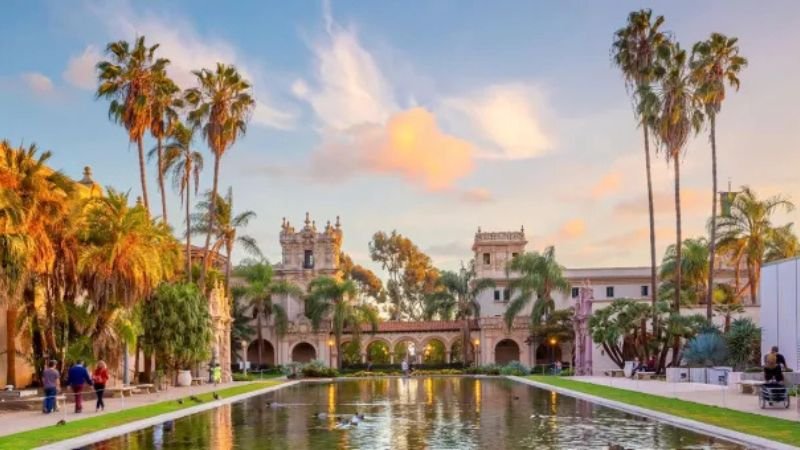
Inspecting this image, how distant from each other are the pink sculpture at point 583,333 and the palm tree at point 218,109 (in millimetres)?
23387

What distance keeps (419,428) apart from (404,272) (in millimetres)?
92647

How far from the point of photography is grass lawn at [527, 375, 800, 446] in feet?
62.4

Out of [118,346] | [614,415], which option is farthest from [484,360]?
[614,415]

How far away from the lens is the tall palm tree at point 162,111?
4553 cm

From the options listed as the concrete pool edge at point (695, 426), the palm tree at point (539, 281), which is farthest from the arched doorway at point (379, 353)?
the concrete pool edge at point (695, 426)

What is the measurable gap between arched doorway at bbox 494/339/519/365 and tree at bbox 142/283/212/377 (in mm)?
43998

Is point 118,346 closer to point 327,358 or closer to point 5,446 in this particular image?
point 5,446

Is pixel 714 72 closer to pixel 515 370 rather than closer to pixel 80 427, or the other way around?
pixel 515 370

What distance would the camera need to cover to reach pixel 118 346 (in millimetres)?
36344

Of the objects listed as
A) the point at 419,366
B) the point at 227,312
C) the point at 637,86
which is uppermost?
the point at 637,86

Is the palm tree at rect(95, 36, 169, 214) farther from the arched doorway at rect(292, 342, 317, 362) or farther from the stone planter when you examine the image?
the arched doorway at rect(292, 342, 317, 362)

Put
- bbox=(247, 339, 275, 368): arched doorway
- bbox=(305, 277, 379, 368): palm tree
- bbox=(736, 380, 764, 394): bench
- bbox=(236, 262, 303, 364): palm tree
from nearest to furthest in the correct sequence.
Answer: bbox=(736, 380, 764, 394): bench < bbox=(305, 277, 379, 368): palm tree < bbox=(236, 262, 303, 364): palm tree < bbox=(247, 339, 275, 368): arched doorway

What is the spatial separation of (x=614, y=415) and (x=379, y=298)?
88.7 m

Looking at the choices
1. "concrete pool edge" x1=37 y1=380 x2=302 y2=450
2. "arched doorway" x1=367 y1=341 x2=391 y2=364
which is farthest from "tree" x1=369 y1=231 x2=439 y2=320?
"concrete pool edge" x1=37 y1=380 x2=302 y2=450
